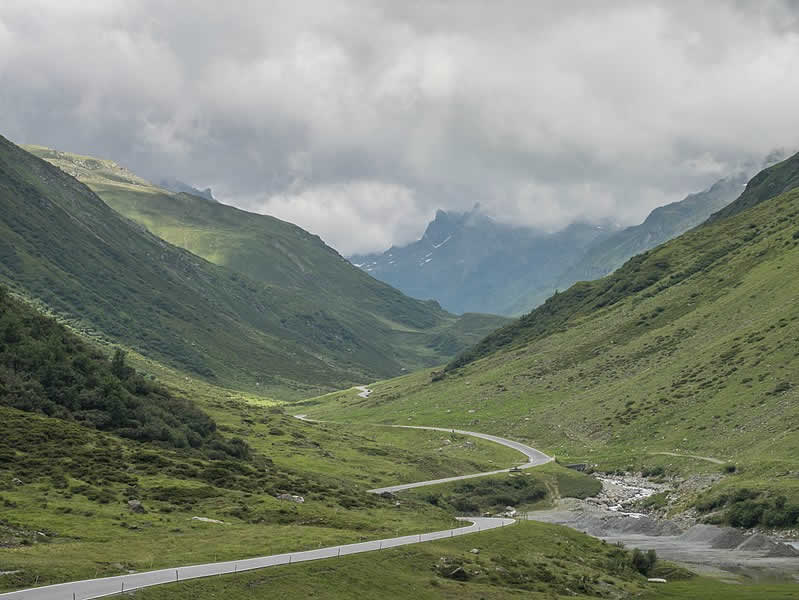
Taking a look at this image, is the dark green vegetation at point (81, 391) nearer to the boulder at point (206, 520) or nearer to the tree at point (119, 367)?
the tree at point (119, 367)

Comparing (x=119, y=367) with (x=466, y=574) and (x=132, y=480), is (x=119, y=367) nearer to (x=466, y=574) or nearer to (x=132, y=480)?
(x=132, y=480)

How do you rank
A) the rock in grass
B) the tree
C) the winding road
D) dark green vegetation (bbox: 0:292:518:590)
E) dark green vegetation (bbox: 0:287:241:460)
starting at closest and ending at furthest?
the winding road → dark green vegetation (bbox: 0:292:518:590) → the rock in grass → dark green vegetation (bbox: 0:287:241:460) → the tree

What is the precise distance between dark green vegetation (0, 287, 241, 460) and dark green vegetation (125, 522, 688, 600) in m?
51.2

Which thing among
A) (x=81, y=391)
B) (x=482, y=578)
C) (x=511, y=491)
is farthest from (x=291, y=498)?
(x=511, y=491)

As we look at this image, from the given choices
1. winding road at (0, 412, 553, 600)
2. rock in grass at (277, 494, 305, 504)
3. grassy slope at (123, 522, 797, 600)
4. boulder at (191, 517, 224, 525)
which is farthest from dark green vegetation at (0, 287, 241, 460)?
grassy slope at (123, 522, 797, 600)

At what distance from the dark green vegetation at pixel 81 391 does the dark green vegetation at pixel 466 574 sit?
51.2m

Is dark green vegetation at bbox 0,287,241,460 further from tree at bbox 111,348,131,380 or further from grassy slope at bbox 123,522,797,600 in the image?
grassy slope at bbox 123,522,797,600

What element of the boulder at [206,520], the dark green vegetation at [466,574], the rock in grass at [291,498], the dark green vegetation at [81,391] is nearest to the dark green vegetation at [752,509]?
the dark green vegetation at [466,574]

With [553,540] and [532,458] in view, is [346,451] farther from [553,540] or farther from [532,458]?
[553,540]

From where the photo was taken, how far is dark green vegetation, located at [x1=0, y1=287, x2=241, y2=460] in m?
112

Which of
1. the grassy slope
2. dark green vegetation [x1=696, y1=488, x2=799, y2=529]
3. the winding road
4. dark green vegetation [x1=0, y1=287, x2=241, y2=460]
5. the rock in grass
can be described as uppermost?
dark green vegetation [x1=0, y1=287, x2=241, y2=460]

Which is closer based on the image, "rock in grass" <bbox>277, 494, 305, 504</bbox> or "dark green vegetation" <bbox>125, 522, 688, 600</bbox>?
"dark green vegetation" <bbox>125, 522, 688, 600</bbox>

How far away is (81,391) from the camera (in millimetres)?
118812

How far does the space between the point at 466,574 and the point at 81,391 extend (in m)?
68.2
